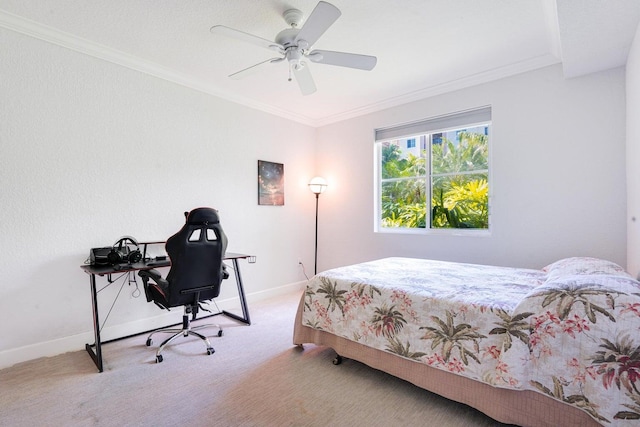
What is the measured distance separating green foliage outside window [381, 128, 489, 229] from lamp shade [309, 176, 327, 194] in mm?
871

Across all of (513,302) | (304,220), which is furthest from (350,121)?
(513,302)

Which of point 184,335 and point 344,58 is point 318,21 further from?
point 184,335

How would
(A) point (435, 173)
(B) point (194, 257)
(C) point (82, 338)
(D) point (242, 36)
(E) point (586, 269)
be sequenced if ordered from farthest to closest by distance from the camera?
1. (A) point (435, 173)
2. (C) point (82, 338)
3. (B) point (194, 257)
4. (D) point (242, 36)
5. (E) point (586, 269)

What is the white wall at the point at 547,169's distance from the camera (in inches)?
103

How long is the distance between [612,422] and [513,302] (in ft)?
1.86

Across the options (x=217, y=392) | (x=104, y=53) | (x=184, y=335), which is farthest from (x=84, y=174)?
(x=217, y=392)

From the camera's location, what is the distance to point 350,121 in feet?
14.6

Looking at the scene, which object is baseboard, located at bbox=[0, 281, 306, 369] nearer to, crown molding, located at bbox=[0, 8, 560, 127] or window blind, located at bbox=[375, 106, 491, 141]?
crown molding, located at bbox=[0, 8, 560, 127]

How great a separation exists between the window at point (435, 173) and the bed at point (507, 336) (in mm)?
1346

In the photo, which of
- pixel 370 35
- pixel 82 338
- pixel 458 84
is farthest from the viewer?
pixel 458 84

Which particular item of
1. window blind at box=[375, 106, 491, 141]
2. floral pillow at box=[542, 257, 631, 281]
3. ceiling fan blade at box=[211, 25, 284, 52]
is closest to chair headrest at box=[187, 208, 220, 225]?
ceiling fan blade at box=[211, 25, 284, 52]

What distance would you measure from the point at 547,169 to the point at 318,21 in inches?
97.7

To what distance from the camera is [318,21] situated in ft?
6.29

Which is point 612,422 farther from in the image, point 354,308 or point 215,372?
point 215,372
